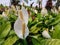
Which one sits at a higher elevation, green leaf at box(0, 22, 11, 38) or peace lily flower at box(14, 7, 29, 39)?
peace lily flower at box(14, 7, 29, 39)

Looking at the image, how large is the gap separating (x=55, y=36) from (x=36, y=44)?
4.4 inches

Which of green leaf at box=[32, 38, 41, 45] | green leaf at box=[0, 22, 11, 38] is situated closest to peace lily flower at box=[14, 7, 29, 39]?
green leaf at box=[32, 38, 41, 45]

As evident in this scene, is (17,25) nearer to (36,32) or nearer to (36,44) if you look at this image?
(36,44)

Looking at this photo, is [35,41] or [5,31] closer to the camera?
[35,41]

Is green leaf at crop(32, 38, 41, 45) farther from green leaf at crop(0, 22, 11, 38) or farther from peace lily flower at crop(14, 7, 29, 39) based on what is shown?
green leaf at crop(0, 22, 11, 38)

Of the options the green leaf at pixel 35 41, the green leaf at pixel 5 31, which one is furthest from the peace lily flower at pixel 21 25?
the green leaf at pixel 5 31

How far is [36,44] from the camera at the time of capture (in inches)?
32.6

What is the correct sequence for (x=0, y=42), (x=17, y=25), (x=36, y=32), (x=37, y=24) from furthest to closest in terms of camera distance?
(x=37, y=24) → (x=36, y=32) → (x=0, y=42) → (x=17, y=25)

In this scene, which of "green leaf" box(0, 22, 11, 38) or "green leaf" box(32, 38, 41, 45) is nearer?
"green leaf" box(32, 38, 41, 45)

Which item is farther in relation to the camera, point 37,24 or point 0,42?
point 37,24

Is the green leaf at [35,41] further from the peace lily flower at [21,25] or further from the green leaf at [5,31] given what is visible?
the green leaf at [5,31]

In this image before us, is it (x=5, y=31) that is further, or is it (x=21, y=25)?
(x=5, y=31)

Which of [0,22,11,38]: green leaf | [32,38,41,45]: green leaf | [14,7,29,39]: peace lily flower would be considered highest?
[14,7,29,39]: peace lily flower

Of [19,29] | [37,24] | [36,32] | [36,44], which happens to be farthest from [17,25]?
[37,24]
